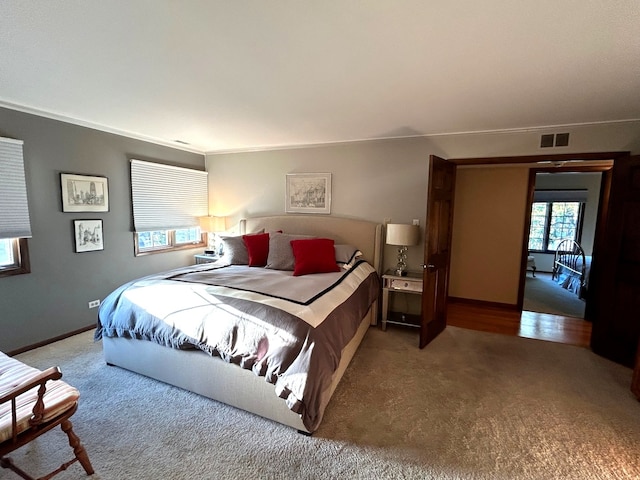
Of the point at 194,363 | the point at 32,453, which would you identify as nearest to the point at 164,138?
the point at 194,363

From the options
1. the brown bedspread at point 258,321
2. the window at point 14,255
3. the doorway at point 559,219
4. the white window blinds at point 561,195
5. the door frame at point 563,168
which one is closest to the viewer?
the brown bedspread at point 258,321

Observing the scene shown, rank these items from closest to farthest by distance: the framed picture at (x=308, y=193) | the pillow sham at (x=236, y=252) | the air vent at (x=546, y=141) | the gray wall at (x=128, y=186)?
the gray wall at (x=128, y=186)
the air vent at (x=546, y=141)
the pillow sham at (x=236, y=252)
the framed picture at (x=308, y=193)

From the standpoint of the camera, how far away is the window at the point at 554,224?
295 inches

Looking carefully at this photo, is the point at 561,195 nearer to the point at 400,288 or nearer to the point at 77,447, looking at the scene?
the point at 400,288

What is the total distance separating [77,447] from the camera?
1654 mm

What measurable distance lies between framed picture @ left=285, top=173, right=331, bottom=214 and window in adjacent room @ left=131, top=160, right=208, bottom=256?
1614 mm

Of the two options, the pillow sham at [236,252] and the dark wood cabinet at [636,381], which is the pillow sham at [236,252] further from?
the dark wood cabinet at [636,381]

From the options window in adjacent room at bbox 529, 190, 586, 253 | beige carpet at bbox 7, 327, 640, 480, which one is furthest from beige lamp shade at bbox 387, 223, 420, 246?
window in adjacent room at bbox 529, 190, 586, 253

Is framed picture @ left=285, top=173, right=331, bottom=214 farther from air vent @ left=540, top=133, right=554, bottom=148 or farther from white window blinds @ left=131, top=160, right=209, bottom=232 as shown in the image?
air vent @ left=540, top=133, right=554, bottom=148

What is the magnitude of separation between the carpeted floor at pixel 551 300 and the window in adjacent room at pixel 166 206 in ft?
18.7

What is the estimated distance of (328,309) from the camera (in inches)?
94.3

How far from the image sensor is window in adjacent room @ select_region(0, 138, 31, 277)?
9.02ft

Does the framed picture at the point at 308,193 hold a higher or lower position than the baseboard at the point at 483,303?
higher

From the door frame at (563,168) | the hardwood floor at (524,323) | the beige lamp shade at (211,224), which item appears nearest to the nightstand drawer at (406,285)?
the hardwood floor at (524,323)
